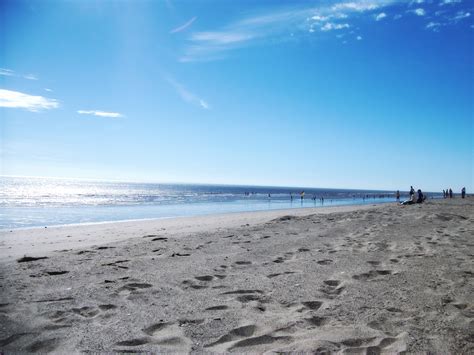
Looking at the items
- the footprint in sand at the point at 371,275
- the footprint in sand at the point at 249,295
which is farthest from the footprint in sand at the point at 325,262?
the footprint in sand at the point at 249,295

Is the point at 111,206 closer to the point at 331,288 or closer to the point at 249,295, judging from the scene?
the point at 249,295

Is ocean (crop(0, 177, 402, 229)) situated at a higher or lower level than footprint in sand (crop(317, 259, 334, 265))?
lower

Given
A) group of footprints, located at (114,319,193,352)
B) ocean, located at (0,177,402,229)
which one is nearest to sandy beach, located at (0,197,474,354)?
group of footprints, located at (114,319,193,352)

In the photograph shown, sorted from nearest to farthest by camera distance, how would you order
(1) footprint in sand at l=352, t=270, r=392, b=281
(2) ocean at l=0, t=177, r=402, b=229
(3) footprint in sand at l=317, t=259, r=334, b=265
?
(1) footprint in sand at l=352, t=270, r=392, b=281 → (3) footprint in sand at l=317, t=259, r=334, b=265 → (2) ocean at l=0, t=177, r=402, b=229

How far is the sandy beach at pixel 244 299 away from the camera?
10.8 feet

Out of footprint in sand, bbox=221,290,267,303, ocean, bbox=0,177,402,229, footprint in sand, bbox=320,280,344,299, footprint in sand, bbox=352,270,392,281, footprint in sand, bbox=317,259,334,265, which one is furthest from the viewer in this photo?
ocean, bbox=0,177,402,229

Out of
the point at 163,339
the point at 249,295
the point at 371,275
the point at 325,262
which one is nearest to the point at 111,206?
the point at 325,262

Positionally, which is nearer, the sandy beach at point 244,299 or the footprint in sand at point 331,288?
the sandy beach at point 244,299

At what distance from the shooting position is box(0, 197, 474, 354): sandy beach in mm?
3291

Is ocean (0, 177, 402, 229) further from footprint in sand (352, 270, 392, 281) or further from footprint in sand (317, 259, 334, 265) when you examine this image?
footprint in sand (352, 270, 392, 281)

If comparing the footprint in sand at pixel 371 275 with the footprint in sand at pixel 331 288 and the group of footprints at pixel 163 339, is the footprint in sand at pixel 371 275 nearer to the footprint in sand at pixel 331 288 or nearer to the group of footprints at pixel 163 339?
the footprint in sand at pixel 331 288

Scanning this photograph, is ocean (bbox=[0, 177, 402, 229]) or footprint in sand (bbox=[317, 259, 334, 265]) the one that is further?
ocean (bbox=[0, 177, 402, 229])

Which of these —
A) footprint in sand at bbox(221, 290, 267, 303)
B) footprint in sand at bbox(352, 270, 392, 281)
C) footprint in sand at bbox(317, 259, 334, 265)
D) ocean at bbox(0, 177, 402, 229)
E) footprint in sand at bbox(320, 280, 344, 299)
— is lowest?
ocean at bbox(0, 177, 402, 229)

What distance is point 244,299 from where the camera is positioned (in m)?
4.52
